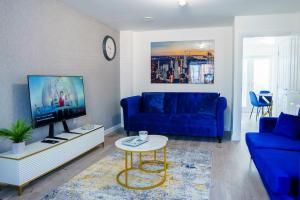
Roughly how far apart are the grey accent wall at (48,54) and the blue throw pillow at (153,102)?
2.47 feet

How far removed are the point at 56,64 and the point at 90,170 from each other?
61.7 inches

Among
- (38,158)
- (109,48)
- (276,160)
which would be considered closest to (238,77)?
(276,160)

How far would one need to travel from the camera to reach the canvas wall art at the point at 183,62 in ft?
16.8

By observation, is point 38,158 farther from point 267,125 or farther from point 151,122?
point 267,125

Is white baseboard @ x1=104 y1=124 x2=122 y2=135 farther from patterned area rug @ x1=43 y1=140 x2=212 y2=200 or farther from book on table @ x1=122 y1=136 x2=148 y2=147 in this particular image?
book on table @ x1=122 y1=136 x2=148 y2=147

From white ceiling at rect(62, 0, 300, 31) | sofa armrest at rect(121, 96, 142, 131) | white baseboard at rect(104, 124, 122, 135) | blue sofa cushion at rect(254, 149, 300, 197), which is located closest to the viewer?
blue sofa cushion at rect(254, 149, 300, 197)

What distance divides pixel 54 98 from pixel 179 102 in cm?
257

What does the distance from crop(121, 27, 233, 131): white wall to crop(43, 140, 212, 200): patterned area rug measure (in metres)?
2.07

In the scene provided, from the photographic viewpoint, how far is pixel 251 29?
13.8ft

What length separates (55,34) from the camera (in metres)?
3.36

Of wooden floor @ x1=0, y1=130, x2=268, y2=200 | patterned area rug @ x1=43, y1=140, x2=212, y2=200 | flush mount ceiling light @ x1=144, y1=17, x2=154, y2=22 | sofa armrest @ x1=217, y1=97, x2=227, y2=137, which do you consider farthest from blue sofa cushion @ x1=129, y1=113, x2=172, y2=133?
flush mount ceiling light @ x1=144, y1=17, x2=154, y2=22

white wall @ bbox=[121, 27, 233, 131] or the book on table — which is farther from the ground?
white wall @ bbox=[121, 27, 233, 131]

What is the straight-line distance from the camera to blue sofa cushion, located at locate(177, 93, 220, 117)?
4.64 meters

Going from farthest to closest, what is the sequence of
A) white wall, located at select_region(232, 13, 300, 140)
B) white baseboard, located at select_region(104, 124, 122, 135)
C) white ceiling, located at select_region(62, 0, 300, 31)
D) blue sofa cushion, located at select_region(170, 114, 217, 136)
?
white baseboard, located at select_region(104, 124, 122, 135) → blue sofa cushion, located at select_region(170, 114, 217, 136) → white wall, located at select_region(232, 13, 300, 140) → white ceiling, located at select_region(62, 0, 300, 31)
